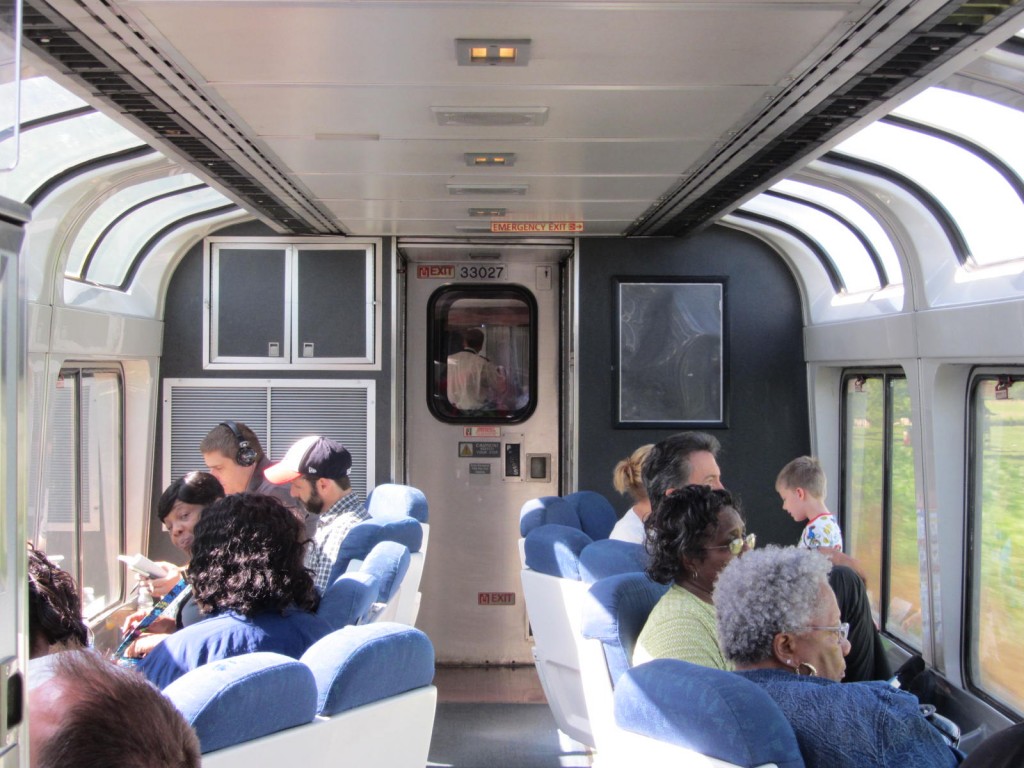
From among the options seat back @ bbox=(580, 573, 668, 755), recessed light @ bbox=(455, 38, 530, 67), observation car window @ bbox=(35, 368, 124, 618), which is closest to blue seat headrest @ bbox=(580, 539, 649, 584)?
seat back @ bbox=(580, 573, 668, 755)

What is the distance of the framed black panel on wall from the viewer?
601 centimetres

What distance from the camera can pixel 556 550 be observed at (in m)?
4.41

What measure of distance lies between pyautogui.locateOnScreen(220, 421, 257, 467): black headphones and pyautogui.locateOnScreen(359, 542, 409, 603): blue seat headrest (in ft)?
4.44

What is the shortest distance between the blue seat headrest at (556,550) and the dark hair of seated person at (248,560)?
1.52m

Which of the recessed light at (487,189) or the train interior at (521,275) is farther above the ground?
the recessed light at (487,189)

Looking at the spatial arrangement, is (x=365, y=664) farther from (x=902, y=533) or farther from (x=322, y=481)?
(x=902, y=533)

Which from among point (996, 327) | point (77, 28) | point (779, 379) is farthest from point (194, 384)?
point (996, 327)

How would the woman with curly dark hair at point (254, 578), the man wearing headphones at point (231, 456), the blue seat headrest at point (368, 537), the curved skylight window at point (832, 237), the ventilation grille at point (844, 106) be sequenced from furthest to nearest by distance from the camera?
the curved skylight window at point (832, 237) → the man wearing headphones at point (231, 456) → the blue seat headrest at point (368, 537) → the woman with curly dark hair at point (254, 578) → the ventilation grille at point (844, 106)

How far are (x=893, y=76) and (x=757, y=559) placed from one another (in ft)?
4.30

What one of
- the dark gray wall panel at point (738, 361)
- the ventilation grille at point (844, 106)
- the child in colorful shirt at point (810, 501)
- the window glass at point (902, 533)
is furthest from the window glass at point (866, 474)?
the ventilation grille at point (844, 106)

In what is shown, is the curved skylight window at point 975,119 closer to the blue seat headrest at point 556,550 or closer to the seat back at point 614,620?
the seat back at point 614,620

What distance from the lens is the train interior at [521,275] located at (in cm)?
252

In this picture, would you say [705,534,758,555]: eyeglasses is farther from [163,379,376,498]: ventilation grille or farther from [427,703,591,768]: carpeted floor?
[163,379,376,498]: ventilation grille

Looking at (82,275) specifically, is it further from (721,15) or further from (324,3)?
(721,15)
